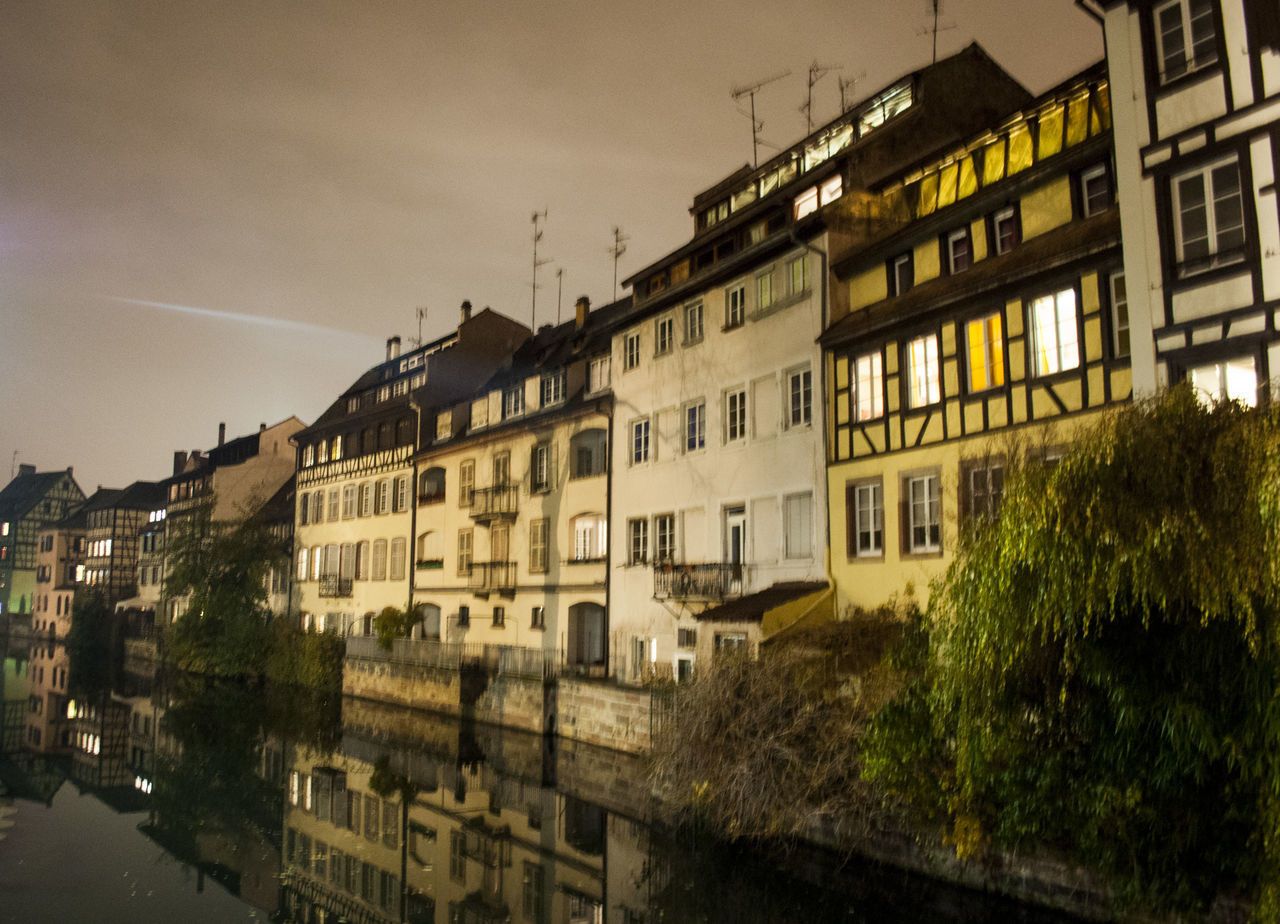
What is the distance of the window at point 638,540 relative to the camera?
2402cm

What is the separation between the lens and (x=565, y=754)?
73.2ft

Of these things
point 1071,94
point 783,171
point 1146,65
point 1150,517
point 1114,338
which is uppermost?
point 783,171

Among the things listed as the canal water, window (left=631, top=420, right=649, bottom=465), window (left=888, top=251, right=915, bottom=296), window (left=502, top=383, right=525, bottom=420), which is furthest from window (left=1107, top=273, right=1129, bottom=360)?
window (left=502, top=383, right=525, bottom=420)

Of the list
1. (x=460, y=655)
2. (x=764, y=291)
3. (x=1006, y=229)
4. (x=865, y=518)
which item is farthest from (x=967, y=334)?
(x=460, y=655)

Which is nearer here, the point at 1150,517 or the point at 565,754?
the point at 1150,517

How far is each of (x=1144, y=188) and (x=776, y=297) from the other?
8658 millimetres

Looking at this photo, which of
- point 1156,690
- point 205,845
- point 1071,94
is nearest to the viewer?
point 1156,690

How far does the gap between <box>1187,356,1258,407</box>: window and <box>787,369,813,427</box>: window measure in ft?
26.1

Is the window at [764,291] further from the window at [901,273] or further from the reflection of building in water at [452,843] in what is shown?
the reflection of building in water at [452,843]

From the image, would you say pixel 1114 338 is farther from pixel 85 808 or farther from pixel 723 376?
pixel 85 808

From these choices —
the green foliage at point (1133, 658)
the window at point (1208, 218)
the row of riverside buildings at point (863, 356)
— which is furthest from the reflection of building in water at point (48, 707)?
the window at point (1208, 218)

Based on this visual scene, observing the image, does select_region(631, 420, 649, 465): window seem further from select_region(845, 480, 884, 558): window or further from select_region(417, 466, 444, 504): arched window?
select_region(417, 466, 444, 504): arched window

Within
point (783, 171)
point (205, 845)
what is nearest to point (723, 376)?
point (783, 171)

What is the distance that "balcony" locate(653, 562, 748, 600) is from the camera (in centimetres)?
2062
